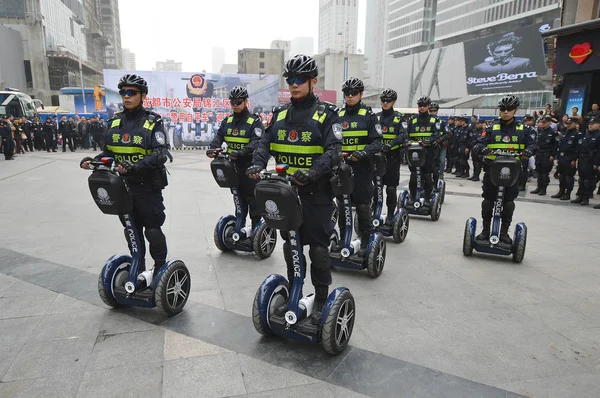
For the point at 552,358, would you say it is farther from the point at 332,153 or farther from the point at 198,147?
the point at 198,147

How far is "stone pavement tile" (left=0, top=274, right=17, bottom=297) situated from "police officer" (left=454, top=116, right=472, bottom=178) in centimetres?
1343

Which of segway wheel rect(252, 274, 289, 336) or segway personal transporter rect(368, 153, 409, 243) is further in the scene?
segway personal transporter rect(368, 153, 409, 243)

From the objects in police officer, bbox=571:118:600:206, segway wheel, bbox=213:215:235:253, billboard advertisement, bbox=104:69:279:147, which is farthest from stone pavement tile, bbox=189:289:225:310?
billboard advertisement, bbox=104:69:279:147

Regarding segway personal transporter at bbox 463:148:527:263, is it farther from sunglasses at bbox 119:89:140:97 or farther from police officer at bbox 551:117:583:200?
police officer at bbox 551:117:583:200

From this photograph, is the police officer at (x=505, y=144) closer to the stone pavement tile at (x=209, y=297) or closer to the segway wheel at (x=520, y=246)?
the segway wheel at (x=520, y=246)

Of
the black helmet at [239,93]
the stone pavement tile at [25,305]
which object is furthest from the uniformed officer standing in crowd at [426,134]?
the stone pavement tile at [25,305]

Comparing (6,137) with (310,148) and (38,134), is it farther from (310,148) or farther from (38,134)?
(310,148)

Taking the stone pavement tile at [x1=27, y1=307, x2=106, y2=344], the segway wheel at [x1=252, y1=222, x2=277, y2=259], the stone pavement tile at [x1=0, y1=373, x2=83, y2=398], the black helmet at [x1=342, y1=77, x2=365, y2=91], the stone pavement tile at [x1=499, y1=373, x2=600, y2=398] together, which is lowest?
the stone pavement tile at [x1=0, y1=373, x2=83, y2=398]

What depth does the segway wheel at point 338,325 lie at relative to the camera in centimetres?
327

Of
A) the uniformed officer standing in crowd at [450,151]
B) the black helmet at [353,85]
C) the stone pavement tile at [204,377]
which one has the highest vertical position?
the black helmet at [353,85]

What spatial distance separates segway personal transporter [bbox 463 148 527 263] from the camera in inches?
216

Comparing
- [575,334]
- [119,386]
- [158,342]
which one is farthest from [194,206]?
[575,334]

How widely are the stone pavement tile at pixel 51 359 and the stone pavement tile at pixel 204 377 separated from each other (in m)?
0.74

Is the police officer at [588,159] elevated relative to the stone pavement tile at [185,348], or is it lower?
elevated
